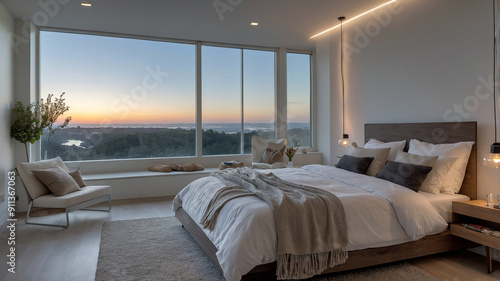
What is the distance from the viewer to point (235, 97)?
6.85 metres

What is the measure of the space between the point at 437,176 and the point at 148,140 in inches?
190

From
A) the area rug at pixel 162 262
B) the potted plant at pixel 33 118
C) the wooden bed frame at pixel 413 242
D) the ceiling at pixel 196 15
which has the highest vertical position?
the ceiling at pixel 196 15

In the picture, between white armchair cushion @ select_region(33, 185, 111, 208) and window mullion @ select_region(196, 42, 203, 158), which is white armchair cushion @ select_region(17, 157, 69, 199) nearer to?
white armchair cushion @ select_region(33, 185, 111, 208)

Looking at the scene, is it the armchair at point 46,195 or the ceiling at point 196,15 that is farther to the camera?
the ceiling at point 196,15

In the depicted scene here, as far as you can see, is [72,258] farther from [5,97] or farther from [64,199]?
[5,97]

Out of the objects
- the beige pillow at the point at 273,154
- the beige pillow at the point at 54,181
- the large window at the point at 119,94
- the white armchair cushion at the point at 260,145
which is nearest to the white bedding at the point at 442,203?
the beige pillow at the point at 273,154

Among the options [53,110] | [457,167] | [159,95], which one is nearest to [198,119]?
[159,95]

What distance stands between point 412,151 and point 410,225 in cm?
131

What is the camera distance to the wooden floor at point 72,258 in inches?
110

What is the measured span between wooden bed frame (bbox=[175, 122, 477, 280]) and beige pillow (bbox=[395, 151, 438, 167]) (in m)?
0.41

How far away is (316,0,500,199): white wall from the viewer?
3379 mm

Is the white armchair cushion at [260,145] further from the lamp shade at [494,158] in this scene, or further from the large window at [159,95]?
the lamp shade at [494,158]

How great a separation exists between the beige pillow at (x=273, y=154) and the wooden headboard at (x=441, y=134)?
6.44 ft

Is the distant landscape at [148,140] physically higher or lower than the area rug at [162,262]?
higher
